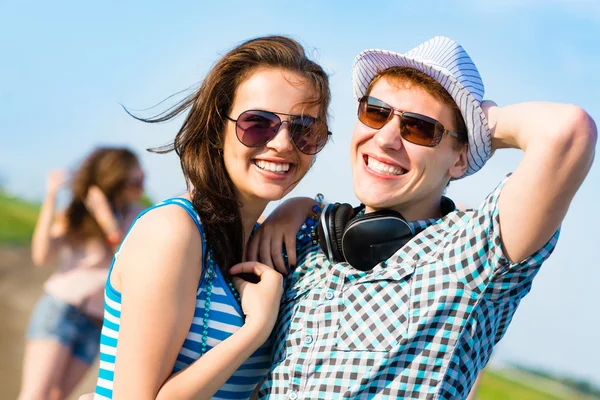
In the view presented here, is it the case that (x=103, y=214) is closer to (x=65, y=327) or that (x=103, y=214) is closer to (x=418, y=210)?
(x=65, y=327)

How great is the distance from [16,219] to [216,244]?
55.6ft

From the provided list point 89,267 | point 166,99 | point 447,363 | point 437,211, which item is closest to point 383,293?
point 447,363

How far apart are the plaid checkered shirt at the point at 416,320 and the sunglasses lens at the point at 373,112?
42cm

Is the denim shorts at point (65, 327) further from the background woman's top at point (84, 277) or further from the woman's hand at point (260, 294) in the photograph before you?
the woman's hand at point (260, 294)

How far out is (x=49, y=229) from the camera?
23.2 ft

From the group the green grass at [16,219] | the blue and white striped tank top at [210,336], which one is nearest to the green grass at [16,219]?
the green grass at [16,219]

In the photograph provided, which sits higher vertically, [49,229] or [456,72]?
[456,72]

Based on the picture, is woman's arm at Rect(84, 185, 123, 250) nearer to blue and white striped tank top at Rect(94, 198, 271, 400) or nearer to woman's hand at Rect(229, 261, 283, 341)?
blue and white striped tank top at Rect(94, 198, 271, 400)


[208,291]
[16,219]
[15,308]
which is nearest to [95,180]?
[208,291]

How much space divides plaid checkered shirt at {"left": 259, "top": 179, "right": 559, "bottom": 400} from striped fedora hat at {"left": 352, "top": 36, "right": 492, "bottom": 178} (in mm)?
251

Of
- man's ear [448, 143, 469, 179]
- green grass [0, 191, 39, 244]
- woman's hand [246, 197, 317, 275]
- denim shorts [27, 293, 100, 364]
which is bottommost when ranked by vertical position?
green grass [0, 191, 39, 244]

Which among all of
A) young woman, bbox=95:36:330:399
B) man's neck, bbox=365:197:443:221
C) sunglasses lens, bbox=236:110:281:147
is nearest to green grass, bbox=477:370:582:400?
man's neck, bbox=365:197:443:221

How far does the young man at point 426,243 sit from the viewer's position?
2.26 meters

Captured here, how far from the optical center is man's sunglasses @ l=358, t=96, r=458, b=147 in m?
2.66
